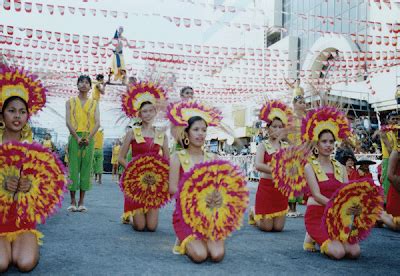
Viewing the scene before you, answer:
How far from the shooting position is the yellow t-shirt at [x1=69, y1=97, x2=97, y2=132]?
5.85 metres

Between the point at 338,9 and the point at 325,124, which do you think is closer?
the point at 325,124

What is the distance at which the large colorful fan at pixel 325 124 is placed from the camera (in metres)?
3.79

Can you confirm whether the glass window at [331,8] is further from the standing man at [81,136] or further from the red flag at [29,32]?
the standing man at [81,136]

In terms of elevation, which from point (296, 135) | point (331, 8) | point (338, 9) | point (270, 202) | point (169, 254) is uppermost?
point (331, 8)

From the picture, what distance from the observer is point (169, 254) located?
353cm

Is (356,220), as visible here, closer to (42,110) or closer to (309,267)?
(309,267)

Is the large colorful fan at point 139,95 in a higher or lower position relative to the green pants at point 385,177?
higher

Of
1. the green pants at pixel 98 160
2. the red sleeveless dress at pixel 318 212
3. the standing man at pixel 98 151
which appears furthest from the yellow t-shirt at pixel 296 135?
the green pants at pixel 98 160

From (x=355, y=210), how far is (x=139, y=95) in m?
2.52

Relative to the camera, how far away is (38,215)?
2.92 m

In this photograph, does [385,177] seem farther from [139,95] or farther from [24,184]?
[24,184]

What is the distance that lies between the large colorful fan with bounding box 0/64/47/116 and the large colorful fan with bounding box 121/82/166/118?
1.38 meters

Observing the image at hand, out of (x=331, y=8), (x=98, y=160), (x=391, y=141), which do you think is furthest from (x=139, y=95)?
(x=331, y=8)

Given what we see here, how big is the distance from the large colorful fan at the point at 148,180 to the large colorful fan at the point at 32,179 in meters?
1.56
